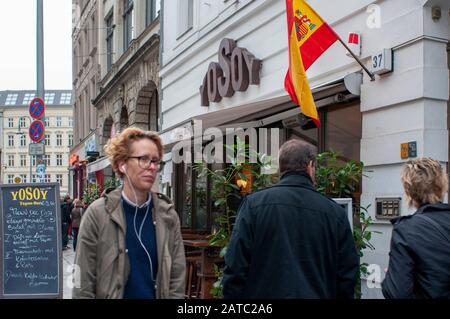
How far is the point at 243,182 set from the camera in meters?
5.92

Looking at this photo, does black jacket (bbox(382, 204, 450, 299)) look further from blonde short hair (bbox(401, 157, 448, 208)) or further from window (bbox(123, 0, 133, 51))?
window (bbox(123, 0, 133, 51))

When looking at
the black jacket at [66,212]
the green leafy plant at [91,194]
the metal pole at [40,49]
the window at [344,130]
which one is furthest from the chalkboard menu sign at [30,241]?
the black jacket at [66,212]

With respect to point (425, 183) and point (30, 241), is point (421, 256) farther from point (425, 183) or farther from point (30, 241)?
point (30, 241)

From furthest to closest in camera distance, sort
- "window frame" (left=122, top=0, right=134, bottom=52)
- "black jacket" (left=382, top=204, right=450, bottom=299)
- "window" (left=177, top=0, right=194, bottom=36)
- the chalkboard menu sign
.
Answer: "window frame" (left=122, top=0, right=134, bottom=52)
"window" (left=177, top=0, right=194, bottom=36)
the chalkboard menu sign
"black jacket" (left=382, top=204, right=450, bottom=299)

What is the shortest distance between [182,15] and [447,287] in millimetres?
11505

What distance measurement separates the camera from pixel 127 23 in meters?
21.6

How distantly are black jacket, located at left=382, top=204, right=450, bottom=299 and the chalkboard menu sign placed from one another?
503 centimetres

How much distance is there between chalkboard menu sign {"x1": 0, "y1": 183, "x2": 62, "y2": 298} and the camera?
7.29m

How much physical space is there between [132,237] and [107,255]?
0.51 feet

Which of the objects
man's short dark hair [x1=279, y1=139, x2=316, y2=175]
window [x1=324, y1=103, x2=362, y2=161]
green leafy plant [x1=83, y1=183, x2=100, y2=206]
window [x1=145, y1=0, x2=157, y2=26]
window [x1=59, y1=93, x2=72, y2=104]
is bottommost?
green leafy plant [x1=83, y1=183, x2=100, y2=206]

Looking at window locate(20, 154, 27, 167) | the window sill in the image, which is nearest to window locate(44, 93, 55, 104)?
window locate(20, 154, 27, 167)

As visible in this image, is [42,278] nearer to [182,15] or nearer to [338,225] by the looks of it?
[338,225]

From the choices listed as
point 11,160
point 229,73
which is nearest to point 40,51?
point 229,73

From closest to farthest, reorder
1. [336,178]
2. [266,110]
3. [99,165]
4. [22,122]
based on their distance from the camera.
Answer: [336,178] < [266,110] < [99,165] < [22,122]
